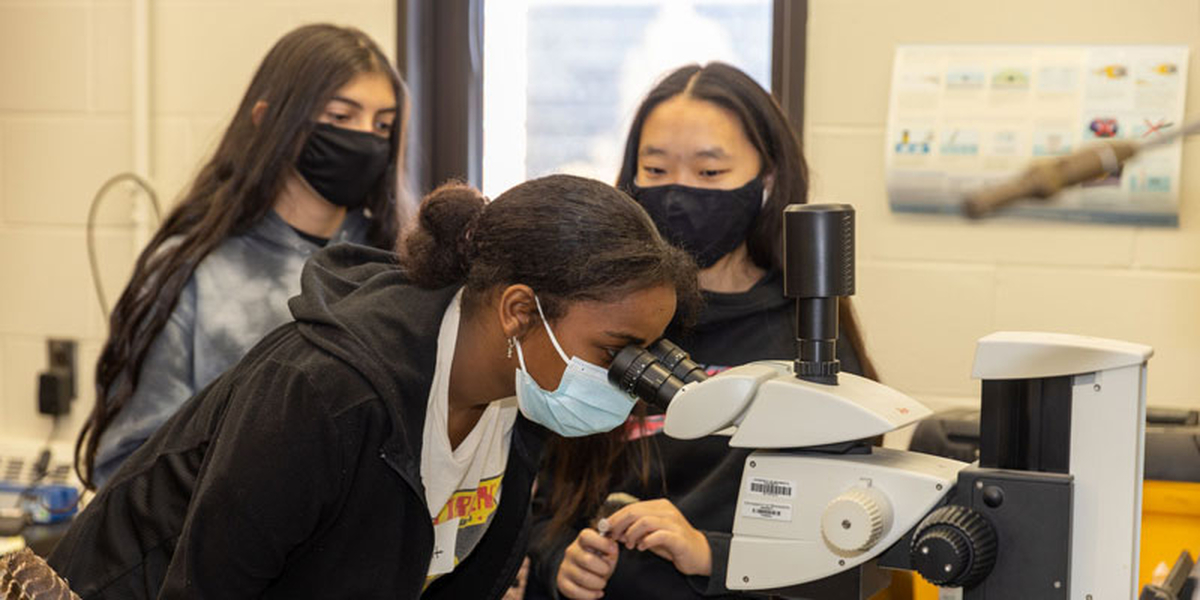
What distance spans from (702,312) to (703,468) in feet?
0.71

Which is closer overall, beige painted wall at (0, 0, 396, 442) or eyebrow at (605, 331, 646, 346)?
eyebrow at (605, 331, 646, 346)

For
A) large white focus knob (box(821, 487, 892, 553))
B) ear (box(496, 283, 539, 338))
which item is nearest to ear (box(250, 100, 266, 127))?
ear (box(496, 283, 539, 338))


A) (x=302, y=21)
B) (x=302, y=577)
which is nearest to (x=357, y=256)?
(x=302, y=577)

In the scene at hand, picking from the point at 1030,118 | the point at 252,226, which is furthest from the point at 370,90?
the point at 1030,118

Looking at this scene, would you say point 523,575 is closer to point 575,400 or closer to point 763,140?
point 575,400

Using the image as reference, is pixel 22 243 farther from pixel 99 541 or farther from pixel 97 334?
pixel 99 541

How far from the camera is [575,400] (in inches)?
52.8

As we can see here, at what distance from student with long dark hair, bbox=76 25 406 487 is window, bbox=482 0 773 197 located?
0.39m

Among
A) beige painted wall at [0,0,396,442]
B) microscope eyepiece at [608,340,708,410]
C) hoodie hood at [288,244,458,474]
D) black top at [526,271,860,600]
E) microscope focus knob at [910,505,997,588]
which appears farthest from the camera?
beige painted wall at [0,0,396,442]

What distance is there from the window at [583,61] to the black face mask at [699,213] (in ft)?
1.95

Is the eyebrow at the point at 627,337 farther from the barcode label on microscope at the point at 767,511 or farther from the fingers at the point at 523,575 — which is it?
the fingers at the point at 523,575

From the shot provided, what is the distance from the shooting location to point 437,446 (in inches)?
53.9

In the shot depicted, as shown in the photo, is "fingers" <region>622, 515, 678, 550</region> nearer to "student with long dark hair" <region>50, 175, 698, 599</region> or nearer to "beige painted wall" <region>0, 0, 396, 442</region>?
"student with long dark hair" <region>50, 175, 698, 599</region>

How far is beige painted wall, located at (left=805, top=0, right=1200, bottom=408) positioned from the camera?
1967 millimetres
